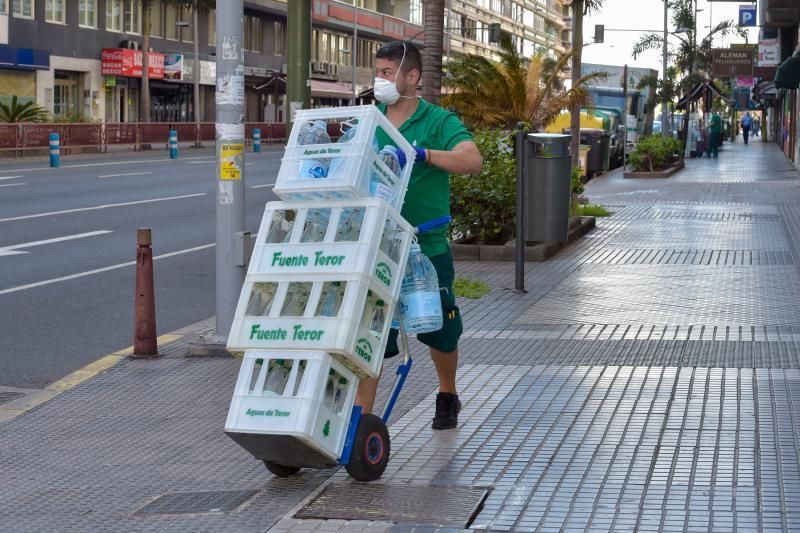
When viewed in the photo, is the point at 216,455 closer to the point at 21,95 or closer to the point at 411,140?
the point at 411,140

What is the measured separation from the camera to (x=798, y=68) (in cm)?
3088

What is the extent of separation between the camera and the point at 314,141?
5.71 m

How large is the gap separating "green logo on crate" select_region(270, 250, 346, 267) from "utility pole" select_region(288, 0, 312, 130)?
25.0ft

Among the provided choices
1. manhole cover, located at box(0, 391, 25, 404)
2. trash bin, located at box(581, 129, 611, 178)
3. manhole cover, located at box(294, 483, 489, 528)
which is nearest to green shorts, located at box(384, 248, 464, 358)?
manhole cover, located at box(294, 483, 489, 528)

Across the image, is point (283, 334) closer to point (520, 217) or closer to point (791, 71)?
point (520, 217)

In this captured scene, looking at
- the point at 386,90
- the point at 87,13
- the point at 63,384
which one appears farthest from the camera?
the point at 87,13

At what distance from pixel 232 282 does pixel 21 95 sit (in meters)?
45.8

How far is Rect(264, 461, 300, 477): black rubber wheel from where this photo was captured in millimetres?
5777

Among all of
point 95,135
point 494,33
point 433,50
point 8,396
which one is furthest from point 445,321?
point 494,33

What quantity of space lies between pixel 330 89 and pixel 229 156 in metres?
74.1

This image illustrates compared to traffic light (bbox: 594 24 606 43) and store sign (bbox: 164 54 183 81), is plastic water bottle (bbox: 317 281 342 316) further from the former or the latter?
store sign (bbox: 164 54 183 81)

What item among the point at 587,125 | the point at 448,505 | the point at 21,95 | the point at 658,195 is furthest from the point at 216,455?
the point at 21,95

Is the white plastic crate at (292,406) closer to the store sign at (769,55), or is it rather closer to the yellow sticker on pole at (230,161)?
the yellow sticker on pole at (230,161)

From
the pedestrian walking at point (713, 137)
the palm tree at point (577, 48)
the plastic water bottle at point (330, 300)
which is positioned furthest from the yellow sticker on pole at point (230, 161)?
the pedestrian walking at point (713, 137)
